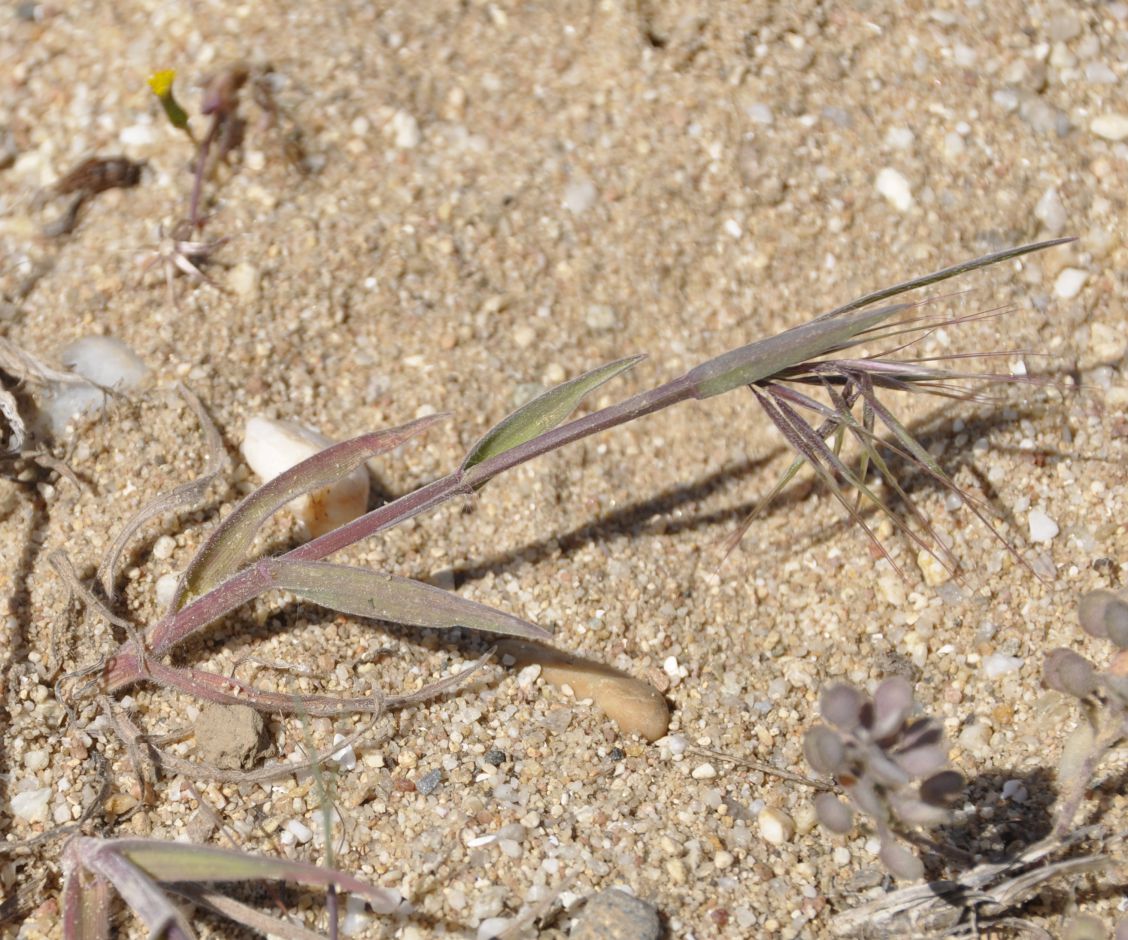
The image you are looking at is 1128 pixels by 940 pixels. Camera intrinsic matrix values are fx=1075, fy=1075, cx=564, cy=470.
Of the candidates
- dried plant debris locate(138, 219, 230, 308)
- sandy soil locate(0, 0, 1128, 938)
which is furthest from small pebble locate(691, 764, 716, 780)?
dried plant debris locate(138, 219, 230, 308)

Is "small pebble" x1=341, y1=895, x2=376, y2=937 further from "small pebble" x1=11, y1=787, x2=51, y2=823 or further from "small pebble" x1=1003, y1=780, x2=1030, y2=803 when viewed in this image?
"small pebble" x1=1003, y1=780, x2=1030, y2=803

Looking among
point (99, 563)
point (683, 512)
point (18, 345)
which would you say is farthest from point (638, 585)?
point (18, 345)

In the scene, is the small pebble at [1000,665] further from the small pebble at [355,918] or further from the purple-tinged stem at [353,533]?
the small pebble at [355,918]

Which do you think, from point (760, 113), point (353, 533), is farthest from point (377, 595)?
point (760, 113)

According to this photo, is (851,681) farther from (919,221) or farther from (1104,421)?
(919,221)

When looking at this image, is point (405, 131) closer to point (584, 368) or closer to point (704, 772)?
point (584, 368)

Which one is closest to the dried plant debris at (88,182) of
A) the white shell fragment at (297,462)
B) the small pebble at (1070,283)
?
the white shell fragment at (297,462)
